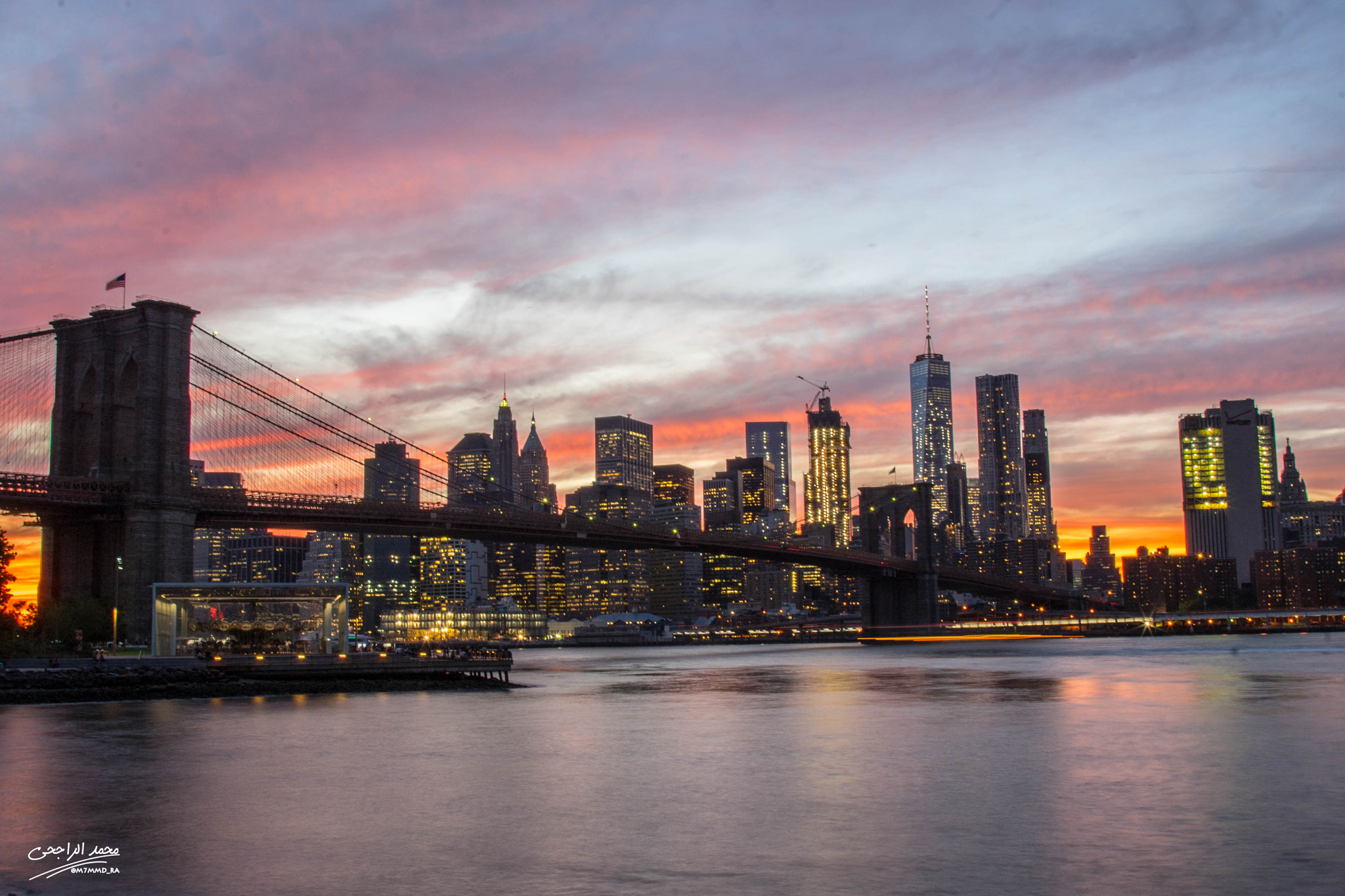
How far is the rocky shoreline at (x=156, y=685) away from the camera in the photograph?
49.2 meters

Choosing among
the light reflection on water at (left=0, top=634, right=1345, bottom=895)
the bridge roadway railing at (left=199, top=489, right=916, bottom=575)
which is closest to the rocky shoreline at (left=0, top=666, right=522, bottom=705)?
the light reflection on water at (left=0, top=634, right=1345, bottom=895)

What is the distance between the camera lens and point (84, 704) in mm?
47531

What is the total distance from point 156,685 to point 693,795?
35.9 m

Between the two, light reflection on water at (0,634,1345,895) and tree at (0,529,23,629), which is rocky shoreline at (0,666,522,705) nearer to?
light reflection on water at (0,634,1345,895)

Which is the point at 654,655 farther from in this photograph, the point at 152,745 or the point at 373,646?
the point at 152,745

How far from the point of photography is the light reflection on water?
17375mm

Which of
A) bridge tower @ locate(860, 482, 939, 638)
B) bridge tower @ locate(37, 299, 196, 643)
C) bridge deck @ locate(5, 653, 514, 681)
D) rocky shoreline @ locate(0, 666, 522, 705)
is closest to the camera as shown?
rocky shoreline @ locate(0, 666, 522, 705)

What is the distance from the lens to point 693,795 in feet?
81.5

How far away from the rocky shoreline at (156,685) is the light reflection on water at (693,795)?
7.66 ft

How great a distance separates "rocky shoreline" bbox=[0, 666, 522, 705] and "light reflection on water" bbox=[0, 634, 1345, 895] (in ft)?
7.66

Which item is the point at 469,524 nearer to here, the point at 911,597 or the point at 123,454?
the point at 123,454

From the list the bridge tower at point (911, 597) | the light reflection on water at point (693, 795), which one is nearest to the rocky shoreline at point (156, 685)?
the light reflection on water at point (693, 795)

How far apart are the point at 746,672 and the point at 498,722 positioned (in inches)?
1573

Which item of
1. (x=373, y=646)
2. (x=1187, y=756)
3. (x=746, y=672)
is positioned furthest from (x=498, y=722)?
(x=373, y=646)
